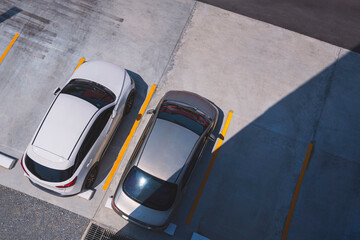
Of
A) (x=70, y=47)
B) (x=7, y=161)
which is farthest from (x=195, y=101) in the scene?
(x=7, y=161)

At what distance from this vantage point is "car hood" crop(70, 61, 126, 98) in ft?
23.8

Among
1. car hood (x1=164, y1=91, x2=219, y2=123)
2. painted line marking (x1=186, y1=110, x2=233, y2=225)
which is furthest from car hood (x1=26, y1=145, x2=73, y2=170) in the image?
painted line marking (x1=186, y1=110, x2=233, y2=225)

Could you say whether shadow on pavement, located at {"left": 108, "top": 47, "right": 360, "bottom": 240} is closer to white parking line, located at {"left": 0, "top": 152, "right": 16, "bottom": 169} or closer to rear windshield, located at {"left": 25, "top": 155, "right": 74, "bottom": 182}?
rear windshield, located at {"left": 25, "top": 155, "right": 74, "bottom": 182}

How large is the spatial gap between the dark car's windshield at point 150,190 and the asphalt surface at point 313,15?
654 cm

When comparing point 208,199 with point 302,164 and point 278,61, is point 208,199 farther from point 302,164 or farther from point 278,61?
point 278,61

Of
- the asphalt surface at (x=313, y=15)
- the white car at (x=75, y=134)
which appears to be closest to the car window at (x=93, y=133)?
the white car at (x=75, y=134)

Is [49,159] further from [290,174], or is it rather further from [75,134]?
[290,174]

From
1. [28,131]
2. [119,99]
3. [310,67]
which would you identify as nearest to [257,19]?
[310,67]

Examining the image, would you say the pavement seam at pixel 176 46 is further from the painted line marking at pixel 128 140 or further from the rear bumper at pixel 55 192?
the rear bumper at pixel 55 192

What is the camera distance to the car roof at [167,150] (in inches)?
254

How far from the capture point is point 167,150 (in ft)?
21.5

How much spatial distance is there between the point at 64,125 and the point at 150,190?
2643 millimetres

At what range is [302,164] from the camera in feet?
25.6

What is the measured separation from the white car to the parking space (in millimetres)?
858
